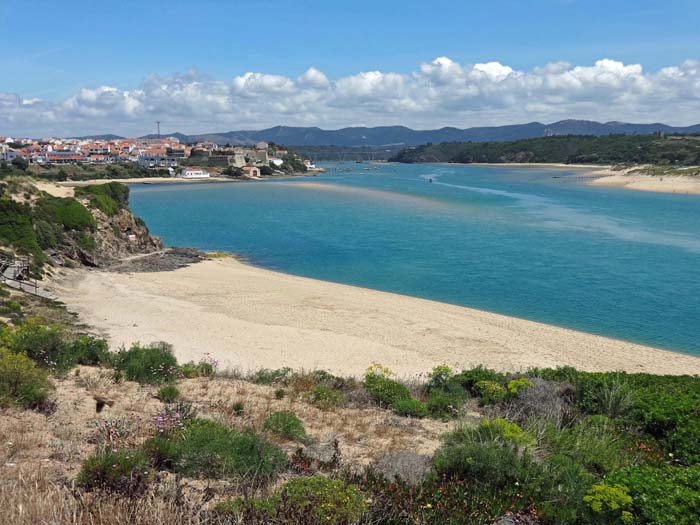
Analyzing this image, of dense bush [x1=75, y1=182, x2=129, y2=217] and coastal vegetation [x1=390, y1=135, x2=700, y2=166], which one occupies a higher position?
coastal vegetation [x1=390, y1=135, x2=700, y2=166]

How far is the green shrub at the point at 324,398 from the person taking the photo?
30.3 ft

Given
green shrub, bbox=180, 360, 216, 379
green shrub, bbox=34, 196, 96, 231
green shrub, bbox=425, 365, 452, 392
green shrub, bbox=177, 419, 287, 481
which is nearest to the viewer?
green shrub, bbox=177, 419, 287, 481

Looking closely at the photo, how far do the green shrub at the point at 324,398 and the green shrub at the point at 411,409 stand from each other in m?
1.05

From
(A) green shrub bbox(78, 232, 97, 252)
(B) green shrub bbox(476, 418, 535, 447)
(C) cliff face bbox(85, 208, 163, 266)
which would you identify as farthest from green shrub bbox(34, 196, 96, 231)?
(B) green shrub bbox(476, 418, 535, 447)

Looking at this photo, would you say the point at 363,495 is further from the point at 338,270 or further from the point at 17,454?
the point at 338,270

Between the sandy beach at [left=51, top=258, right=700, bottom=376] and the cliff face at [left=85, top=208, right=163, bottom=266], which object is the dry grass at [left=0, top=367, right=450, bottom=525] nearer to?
the sandy beach at [left=51, top=258, right=700, bottom=376]

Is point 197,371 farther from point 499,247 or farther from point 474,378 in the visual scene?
point 499,247

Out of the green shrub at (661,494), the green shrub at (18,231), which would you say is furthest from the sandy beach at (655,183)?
the green shrub at (661,494)

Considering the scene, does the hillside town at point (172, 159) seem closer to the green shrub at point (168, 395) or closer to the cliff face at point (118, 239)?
the cliff face at point (118, 239)

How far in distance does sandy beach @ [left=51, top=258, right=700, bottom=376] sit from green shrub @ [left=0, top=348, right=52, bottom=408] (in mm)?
6318

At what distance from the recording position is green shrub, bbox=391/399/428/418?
8.98 metres

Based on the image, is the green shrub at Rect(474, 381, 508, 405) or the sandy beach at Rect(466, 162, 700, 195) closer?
the green shrub at Rect(474, 381, 508, 405)

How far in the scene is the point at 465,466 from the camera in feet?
18.9

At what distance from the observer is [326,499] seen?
14.7 ft
